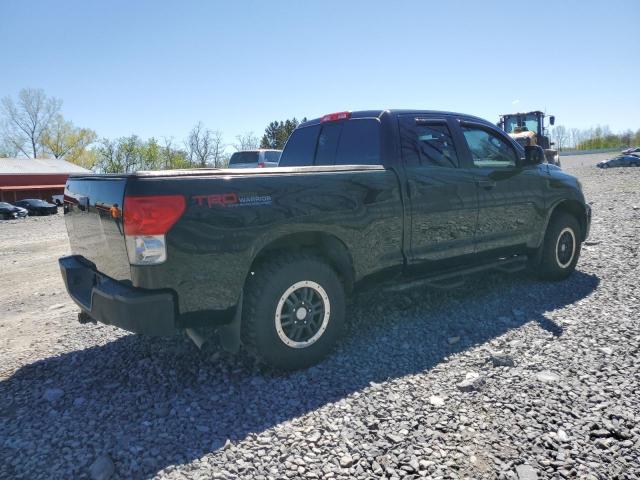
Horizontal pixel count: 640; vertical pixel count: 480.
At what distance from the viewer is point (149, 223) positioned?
2.68 meters

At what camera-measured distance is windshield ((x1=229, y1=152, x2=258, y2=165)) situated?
708 inches

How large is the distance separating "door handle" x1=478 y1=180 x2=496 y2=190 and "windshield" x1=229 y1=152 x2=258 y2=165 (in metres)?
14.1

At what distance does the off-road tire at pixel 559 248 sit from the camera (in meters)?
5.35

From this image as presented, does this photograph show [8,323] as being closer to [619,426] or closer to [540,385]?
[540,385]

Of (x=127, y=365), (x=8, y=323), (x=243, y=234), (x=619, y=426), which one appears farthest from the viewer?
(x=8, y=323)

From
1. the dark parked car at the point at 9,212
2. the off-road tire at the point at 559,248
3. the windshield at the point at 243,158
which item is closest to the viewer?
the off-road tire at the point at 559,248

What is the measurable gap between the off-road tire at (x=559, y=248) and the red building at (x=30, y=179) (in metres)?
35.0

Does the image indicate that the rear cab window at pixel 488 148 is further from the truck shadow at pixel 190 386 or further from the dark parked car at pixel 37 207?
the dark parked car at pixel 37 207

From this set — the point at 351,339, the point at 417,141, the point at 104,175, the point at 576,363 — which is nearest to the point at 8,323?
the point at 104,175

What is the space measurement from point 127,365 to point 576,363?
344cm

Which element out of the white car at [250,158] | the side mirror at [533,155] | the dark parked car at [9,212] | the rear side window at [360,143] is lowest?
the dark parked car at [9,212]

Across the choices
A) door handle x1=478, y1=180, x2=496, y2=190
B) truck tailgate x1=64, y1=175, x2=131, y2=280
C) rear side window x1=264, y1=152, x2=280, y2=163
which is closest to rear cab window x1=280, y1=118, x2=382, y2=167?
door handle x1=478, y1=180, x2=496, y2=190

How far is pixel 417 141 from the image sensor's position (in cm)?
→ 420

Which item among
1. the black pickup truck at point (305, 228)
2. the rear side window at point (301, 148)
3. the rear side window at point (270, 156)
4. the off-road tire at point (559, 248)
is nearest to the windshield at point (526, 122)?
the rear side window at point (270, 156)
